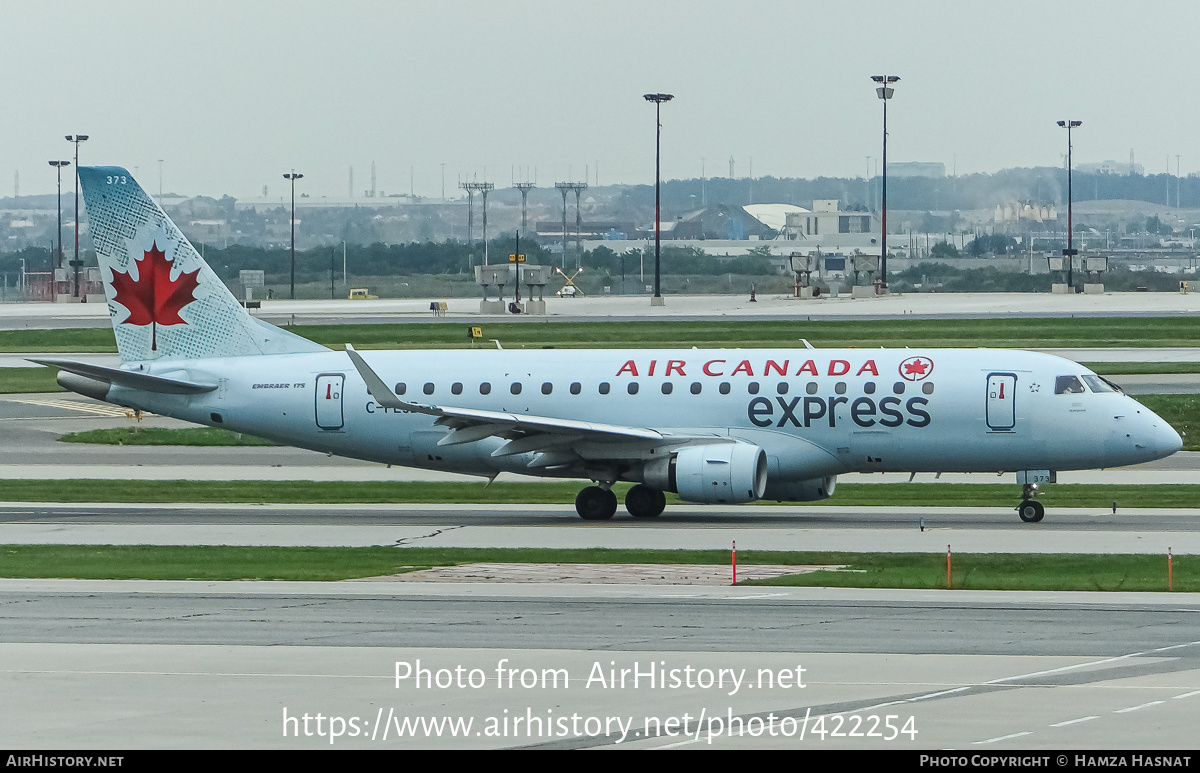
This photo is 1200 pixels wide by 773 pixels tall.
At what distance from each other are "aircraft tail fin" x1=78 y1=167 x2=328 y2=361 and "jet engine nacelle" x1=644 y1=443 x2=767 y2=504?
1113 centimetres

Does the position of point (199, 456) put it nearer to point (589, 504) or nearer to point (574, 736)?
point (589, 504)

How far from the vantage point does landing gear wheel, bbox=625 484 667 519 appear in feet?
125

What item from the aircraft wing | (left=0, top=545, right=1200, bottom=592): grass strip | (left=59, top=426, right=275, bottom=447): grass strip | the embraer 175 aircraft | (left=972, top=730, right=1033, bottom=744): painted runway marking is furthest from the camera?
(left=59, top=426, right=275, bottom=447): grass strip

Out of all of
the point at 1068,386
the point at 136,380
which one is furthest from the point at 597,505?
the point at 136,380

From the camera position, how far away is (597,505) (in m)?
38.0

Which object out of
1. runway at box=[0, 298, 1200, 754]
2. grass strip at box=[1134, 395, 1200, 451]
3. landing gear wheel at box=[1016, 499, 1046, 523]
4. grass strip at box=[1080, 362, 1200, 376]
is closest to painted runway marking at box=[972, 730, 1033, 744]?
runway at box=[0, 298, 1200, 754]

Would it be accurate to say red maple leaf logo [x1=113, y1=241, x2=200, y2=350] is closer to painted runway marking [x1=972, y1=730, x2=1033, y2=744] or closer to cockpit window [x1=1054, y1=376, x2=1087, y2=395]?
cockpit window [x1=1054, y1=376, x2=1087, y2=395]

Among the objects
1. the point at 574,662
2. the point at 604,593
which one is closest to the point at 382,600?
the point at 604,593

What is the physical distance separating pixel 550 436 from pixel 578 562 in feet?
23.7

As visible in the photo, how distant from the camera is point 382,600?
25859mm

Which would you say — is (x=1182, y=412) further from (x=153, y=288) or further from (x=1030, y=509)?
(x=153, y=288)

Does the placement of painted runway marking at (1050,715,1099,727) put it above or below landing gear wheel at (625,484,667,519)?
above

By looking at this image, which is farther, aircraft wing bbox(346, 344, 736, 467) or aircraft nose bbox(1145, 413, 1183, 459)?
aircraft wing bbox(346, 344, 736, 467)
